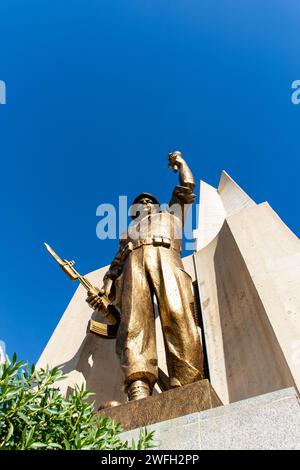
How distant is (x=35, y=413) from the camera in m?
1.78

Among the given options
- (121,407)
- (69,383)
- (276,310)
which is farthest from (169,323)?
(69,383)

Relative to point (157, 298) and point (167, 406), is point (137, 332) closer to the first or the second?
point (157, 298)

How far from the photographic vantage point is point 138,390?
329cm

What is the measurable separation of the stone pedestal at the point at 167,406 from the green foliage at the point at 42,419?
786mm

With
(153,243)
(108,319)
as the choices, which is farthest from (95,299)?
(153,243)

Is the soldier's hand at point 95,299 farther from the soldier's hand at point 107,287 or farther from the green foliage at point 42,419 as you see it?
the green foliage at point 42,419

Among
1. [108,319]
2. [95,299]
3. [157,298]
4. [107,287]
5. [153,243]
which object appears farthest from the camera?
[107,287]

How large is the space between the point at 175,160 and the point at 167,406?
3723mm

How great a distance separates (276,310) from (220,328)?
1.33 meters

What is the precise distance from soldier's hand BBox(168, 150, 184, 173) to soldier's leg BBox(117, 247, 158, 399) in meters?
1.69

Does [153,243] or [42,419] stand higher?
[153,243]

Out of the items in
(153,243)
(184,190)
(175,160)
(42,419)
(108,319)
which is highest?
(175,160)

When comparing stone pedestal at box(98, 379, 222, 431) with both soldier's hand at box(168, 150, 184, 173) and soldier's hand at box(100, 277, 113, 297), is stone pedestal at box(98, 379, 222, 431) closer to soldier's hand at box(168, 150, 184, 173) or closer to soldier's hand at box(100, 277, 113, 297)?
soldier's hand at box(100, 277, 113, 297)
